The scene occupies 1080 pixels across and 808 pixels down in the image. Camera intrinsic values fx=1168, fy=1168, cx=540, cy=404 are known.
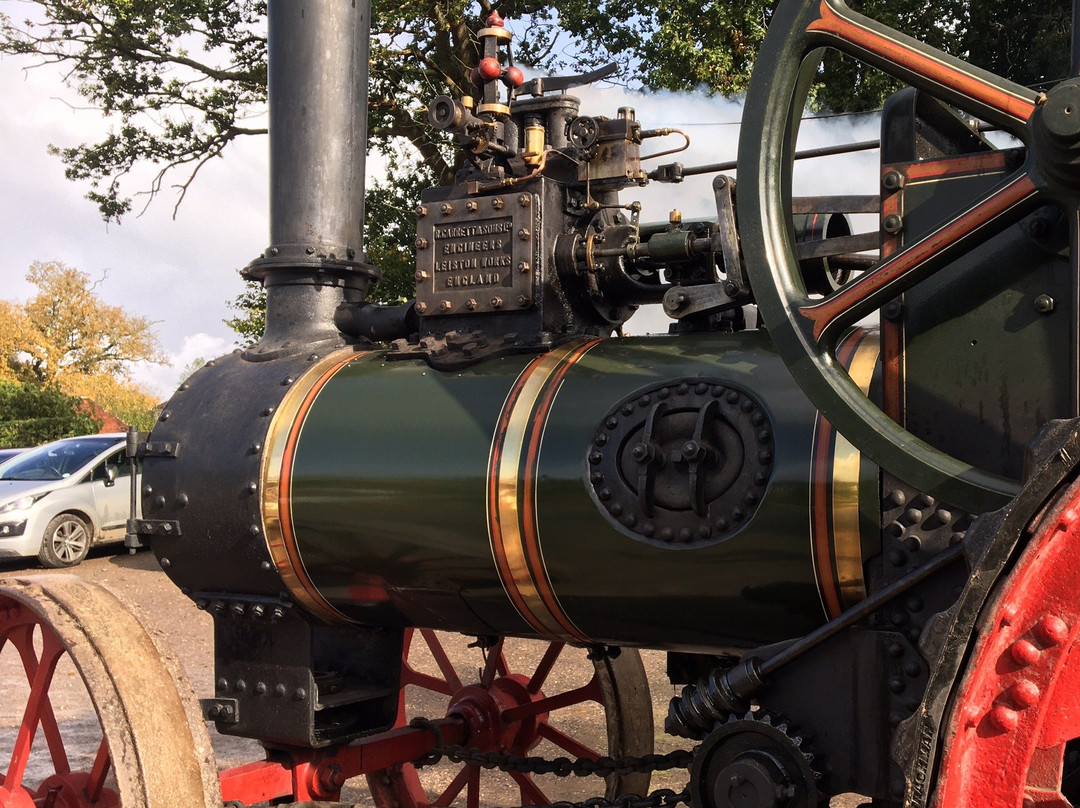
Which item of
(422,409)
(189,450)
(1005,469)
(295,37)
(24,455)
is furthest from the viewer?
(24,455)

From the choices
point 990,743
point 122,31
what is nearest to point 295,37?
point 990,743

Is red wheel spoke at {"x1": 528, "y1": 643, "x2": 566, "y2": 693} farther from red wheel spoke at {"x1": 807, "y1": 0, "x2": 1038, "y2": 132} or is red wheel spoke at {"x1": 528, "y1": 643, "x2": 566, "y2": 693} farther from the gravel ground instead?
red wheel spoke at {"x1": 807, "y1": 0, "x2": 1038, "y2": 132}

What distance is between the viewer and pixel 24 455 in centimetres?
1177

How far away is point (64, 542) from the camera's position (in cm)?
1079

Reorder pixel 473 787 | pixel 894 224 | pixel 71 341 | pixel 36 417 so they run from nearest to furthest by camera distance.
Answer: pixel 894 224 → pixel 473 787 → pixel 36 417 → pixel 71 341

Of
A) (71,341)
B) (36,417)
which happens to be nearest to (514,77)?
(36,417)

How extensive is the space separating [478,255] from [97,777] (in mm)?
1615

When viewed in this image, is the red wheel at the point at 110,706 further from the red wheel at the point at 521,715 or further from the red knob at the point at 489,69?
the red knob at the point at 489,69

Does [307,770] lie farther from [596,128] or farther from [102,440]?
[102,440]

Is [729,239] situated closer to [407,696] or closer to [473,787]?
[473,787]

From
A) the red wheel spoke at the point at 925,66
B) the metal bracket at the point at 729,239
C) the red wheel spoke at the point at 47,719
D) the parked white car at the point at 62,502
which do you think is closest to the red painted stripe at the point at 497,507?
the metal bracket at the point at 729,239

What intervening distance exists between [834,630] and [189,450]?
1835 millimetres

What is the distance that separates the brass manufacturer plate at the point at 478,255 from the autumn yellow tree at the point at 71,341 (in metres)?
32.6

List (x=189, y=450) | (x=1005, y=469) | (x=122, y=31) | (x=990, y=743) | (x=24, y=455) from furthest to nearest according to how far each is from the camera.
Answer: (x=122, y=31) → (x=24, y=455) → (x=189, y=450) → (x=1005, y=469) → (x=990, y=743)
